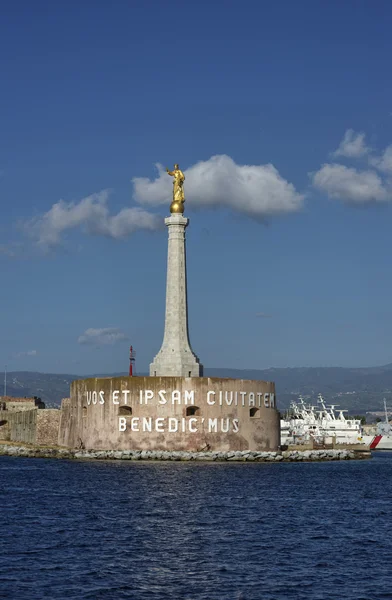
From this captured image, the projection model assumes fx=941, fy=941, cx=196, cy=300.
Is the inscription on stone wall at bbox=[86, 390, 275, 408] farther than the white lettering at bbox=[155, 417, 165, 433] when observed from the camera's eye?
No

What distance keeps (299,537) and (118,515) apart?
641cm

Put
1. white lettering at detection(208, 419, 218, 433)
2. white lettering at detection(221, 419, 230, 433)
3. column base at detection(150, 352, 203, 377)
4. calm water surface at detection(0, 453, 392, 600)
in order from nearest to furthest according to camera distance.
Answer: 1. calm water surface at detection(0, 453, 392, 600)
2. white lettering at detection(208, 419, 218, 433)
3. white lettering at detection(221, 419, 230, 433)
4. column base at detection(150, 352, 203, 377)

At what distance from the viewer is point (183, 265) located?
2135 inches

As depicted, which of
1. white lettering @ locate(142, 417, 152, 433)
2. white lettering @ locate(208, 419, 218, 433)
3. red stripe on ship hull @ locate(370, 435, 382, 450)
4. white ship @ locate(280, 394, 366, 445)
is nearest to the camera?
white lettering @ locate(142, 417, 152, 433)

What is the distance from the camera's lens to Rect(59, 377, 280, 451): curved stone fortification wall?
50.2m

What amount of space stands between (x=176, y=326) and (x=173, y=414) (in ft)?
19.3

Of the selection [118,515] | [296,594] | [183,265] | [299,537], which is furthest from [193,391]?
[296,594]

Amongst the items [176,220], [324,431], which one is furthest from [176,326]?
[324,431]

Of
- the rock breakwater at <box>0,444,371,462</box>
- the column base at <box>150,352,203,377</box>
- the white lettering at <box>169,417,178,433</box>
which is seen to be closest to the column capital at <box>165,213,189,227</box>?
the column base at <box>150,352,203,377</box>

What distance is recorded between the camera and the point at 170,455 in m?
49.1

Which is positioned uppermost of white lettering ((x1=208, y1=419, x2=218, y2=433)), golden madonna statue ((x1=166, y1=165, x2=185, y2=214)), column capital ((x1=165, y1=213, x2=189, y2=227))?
golden madonna statue ((x1=166, y1=165, x2=185, y2=214))

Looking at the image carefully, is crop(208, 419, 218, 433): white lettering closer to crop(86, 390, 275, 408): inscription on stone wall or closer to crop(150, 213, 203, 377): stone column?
crop(86, 390, 275, 408): inscription on stone wall

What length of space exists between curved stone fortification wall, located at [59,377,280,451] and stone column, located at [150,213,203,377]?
11.2 ft

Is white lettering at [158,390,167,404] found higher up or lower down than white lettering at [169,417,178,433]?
higher up
